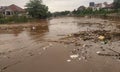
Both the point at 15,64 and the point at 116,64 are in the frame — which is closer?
the point at 116,64

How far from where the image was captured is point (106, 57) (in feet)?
29.0

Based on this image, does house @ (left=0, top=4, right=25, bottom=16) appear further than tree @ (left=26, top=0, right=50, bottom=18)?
Yes

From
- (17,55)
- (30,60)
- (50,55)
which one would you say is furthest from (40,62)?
(17,55)

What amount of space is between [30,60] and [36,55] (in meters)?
0.99

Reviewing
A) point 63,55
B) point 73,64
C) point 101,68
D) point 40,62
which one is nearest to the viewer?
point 101,68

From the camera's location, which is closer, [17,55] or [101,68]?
[101,68]

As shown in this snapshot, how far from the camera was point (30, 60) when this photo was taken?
9.00 meters

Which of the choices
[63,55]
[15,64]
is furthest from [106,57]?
[15,64]

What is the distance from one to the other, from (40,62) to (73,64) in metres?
1.43

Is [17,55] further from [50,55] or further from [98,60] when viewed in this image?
[98,60]

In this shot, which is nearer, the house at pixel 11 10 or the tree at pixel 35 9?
the tree at pixel 35 9

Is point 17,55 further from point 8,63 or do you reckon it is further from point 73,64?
point 73,64

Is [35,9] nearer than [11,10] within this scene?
Yes

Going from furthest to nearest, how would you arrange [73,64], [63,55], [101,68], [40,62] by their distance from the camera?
1. [63,55]
2. [40,62]
3. [73,64]
4. [101,68]
